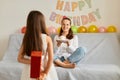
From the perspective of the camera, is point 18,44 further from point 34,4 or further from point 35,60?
point 35,60

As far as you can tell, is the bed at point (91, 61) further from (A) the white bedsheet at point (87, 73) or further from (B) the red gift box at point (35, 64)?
(B) the red gift box at point (35, 64)

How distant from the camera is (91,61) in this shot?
321 cm

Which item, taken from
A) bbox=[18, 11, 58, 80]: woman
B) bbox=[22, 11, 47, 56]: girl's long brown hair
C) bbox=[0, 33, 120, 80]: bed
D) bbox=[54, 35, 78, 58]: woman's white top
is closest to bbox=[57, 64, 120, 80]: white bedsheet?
bbox=[0, 33, 120, 80]: bed

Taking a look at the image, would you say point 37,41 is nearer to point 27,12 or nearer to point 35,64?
point 35,64

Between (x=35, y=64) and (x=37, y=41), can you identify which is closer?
(x=35, y=64)

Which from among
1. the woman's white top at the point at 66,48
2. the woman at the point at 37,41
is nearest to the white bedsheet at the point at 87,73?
the woman's white top at the point at 66,48

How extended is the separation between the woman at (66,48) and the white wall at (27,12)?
514 millimetres

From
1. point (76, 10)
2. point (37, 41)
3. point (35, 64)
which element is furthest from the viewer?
point (76, 10)

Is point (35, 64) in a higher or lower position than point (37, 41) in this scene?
lower

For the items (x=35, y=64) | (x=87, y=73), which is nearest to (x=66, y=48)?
(x=87, y=73)

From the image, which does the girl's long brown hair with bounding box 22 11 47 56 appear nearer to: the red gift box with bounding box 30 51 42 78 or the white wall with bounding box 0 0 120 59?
the red gift box with bounding box 30 51 42 78

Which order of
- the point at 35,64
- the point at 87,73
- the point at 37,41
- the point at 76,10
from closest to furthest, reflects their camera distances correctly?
the point at 35,64 → the point at 37,41 → the point at 87,73 → the point at 76,10

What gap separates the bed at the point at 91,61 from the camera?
2676 mm

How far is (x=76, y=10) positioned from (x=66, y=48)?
2.59 feet
